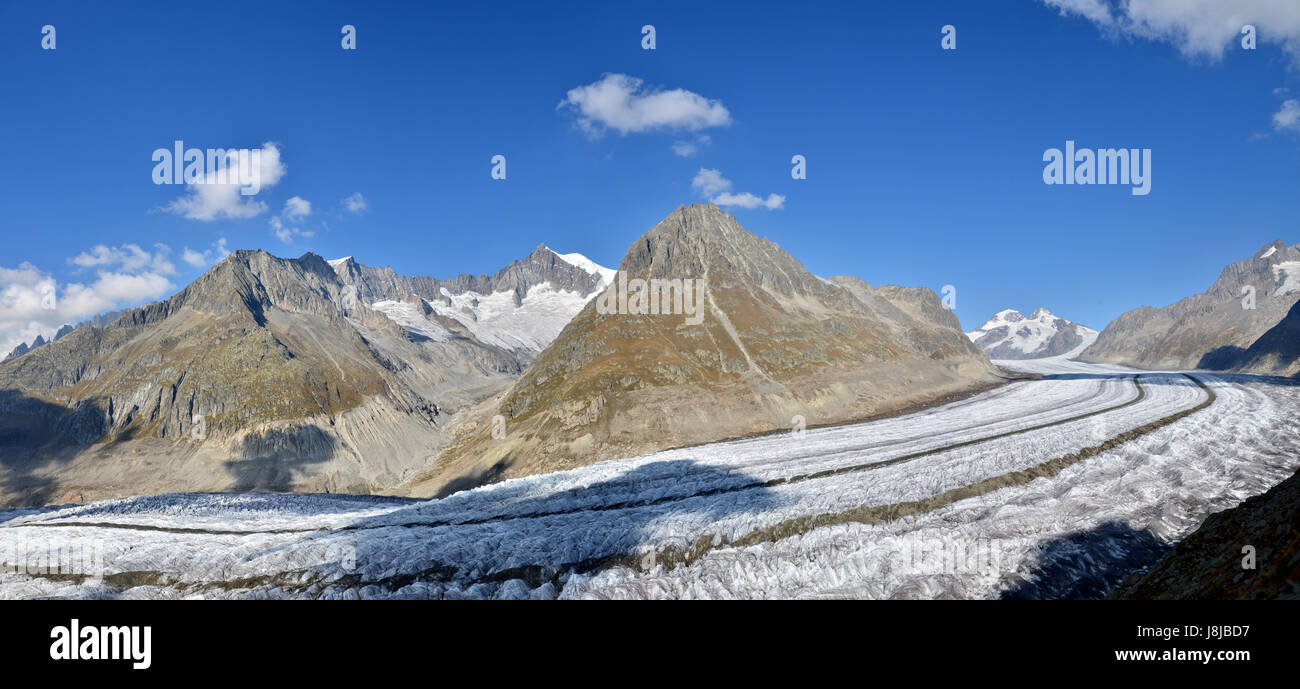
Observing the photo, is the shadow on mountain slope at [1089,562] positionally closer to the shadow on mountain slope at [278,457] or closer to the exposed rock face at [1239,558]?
the exposed rock face at [1239,558]

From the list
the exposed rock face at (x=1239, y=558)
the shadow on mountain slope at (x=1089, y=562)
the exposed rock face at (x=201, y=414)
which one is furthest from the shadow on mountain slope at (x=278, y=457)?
the exposed rock face at (x=1239, y=558)

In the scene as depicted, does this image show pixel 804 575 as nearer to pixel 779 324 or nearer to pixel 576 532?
pixel 576 532

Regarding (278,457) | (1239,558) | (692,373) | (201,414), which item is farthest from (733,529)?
(201,414)

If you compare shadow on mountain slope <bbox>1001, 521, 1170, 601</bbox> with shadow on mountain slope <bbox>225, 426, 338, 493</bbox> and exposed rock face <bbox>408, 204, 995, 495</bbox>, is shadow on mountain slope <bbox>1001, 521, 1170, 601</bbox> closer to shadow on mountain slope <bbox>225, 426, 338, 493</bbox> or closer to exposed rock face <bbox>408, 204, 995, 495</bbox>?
exposed rock face <bbox>408, 204, 995, 495</bbox>

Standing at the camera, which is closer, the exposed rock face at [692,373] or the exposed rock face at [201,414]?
the exposed rock face at [692,373]
